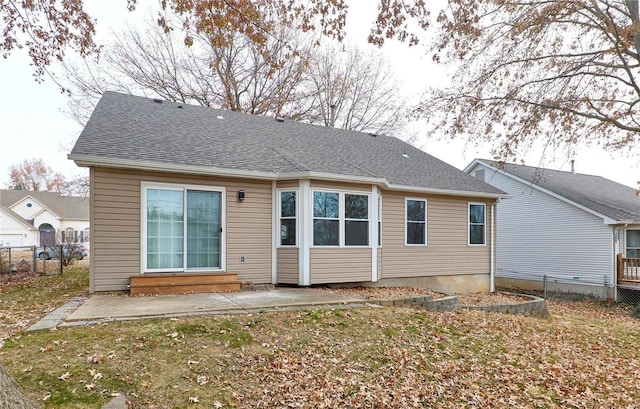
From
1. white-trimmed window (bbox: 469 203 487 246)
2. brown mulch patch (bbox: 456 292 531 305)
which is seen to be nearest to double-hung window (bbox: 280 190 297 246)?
brown mulch patch (bbox: 456 292 531 305)

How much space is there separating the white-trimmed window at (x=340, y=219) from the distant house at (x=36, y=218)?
27883mm

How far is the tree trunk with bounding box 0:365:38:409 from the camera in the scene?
1.98 m

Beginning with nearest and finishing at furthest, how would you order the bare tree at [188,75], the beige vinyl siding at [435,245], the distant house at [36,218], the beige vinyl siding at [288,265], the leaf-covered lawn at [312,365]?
the leaf-covered lawn at [312,365]
the beige vinyl siding at [288,265]
the beige vinyl siding at [435,245]
the bare tree at [188,75]
the distant house at [36,218]

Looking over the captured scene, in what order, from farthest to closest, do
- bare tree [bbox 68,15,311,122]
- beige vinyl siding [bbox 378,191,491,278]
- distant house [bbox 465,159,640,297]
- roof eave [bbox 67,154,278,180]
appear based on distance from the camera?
bare tree [bbox 68,15,311,122], distant house [bbox 465,159,640,297], beige vinyl siding [bbox 378,191,491,278], roof eave [bbox 67,154,278,180]

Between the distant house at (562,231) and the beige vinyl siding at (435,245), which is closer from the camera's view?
the beige vinyl siding at (435,245)

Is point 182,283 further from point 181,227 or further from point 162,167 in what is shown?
point 162,167

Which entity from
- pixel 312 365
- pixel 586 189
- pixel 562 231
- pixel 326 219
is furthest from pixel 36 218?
pixel 586 189

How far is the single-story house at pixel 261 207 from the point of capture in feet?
25.1

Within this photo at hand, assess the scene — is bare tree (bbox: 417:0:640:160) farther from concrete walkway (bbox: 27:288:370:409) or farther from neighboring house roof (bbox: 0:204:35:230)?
neighboring house roof (bbox: 0:204:35:230)

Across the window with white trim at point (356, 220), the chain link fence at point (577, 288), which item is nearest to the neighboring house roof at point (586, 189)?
the chain link fence at point (577, 288)

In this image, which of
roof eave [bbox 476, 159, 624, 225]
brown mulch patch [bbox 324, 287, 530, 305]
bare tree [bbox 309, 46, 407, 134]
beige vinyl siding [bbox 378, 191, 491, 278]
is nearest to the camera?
brown mulch patch [bbox 324, 287, 530, 305]

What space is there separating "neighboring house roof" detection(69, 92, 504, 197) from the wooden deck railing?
6641 millimetres

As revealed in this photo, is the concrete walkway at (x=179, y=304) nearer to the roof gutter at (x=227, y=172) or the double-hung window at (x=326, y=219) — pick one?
the double-hung window at (x=326, y=219)

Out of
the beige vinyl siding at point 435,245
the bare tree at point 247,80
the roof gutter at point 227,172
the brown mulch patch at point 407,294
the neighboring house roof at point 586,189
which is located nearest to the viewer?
the roof gutter at point 227,172
